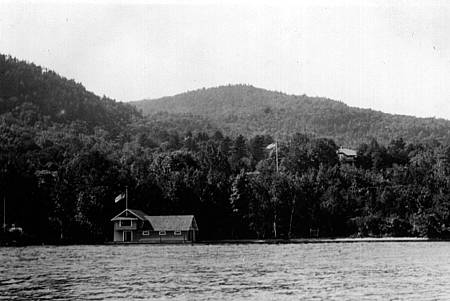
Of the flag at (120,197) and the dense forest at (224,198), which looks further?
the flag at (120,197)

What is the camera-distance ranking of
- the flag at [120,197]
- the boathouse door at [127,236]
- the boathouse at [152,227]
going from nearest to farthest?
the boathouse at [152,227] → the boathouse door at [127,236] → the flag at [120,197]

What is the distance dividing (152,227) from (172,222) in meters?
3.21

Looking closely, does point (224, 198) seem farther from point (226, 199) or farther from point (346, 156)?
point (346, 156)

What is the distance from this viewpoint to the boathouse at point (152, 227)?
10300cm

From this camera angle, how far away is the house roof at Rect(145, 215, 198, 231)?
337 feet

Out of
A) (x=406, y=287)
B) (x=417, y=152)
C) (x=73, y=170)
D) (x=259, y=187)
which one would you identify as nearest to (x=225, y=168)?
(x=259, y=187)

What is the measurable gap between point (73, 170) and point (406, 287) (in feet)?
266

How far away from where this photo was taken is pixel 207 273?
41.4m

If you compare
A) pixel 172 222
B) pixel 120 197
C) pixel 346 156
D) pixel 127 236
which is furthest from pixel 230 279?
pixel 346 156


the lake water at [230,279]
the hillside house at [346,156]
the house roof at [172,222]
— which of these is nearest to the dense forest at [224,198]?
the house roof at [172,222]

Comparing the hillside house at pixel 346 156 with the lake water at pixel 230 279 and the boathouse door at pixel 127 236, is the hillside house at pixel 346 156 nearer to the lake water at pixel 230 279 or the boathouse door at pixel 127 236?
the boathouse door at pixel 127 236

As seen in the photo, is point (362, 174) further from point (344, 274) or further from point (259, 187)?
point (344, 274)

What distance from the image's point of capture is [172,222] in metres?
104

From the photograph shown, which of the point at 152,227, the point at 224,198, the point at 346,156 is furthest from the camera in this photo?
the point at 346,156
